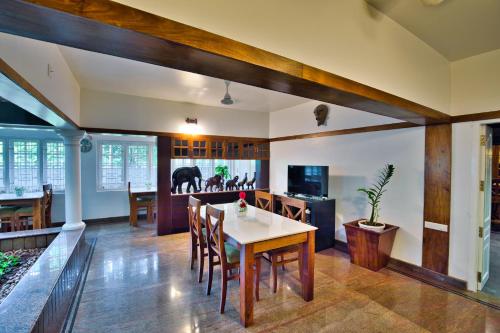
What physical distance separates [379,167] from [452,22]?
198 cm

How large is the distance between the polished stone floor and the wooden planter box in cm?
14

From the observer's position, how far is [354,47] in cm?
181

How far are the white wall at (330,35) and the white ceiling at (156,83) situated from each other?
208 centimetres

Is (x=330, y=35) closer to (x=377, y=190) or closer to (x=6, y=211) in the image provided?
(x=377, y=190)

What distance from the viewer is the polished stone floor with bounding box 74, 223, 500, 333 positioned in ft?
7.29

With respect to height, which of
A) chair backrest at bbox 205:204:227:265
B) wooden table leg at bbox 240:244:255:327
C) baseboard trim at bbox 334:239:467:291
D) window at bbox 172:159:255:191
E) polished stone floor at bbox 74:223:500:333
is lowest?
polished stone floor at bbox 74:223:500:333

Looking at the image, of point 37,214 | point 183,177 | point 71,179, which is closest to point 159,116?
point 183,177

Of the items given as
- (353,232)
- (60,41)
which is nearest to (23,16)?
(60,41)

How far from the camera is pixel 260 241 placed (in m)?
2.30

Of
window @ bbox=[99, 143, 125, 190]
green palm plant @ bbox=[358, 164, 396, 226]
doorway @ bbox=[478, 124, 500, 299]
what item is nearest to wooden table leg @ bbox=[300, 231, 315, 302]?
green palm plant @ bbox=[358, 164, 396, 226]

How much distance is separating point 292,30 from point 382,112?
140 cm

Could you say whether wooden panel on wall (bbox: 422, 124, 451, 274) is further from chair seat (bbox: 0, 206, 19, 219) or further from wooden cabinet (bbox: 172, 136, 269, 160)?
chair seat (bbox: 0, 206, 19, 219)

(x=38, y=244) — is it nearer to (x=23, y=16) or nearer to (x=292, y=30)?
(x=23, y=16)

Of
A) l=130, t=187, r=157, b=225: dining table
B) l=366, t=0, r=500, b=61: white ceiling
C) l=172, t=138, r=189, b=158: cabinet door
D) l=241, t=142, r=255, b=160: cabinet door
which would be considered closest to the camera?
l=366, t=0, r=500, b=61: white ceiling
